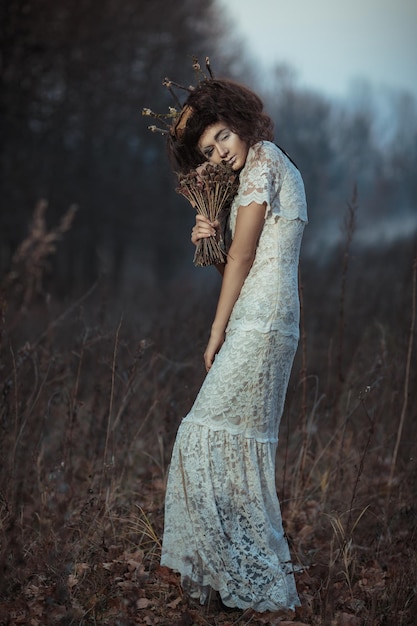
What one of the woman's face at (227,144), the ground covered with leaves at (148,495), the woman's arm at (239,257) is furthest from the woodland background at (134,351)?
the woman's face at (227,144)

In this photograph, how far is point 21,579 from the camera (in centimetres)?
288

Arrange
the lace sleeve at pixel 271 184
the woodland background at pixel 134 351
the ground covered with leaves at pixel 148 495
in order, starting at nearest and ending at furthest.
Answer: the lace sleeve at pixel 271 184 → the ground covered with leaves at pixel 148 495 → the woodland background at pixel 134 351

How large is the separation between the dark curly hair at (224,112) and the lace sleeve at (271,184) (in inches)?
3.9

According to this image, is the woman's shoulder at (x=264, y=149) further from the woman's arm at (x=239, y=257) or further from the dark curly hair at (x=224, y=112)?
the woman's arm at (x=239, y=257)

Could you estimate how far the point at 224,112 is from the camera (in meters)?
3.11

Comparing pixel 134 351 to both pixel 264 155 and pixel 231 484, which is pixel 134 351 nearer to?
pixel 231 484

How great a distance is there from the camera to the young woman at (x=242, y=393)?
118 inches

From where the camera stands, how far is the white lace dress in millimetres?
3004

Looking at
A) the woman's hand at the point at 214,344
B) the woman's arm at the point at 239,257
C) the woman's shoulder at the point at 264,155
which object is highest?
the woman's shoulder at the point at 264,155

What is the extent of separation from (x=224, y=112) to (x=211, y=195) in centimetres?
35

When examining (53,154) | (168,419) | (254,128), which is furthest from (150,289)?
(254,128)

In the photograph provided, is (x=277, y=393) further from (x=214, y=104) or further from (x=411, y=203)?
(x=411, y=203)

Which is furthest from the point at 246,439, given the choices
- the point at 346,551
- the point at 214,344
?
the point at 346,551

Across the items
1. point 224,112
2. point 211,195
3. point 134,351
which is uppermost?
point 224,112
